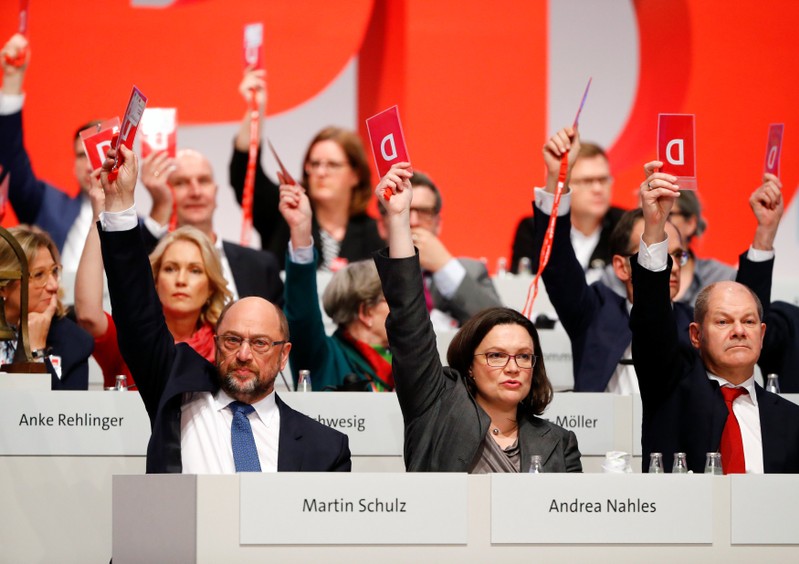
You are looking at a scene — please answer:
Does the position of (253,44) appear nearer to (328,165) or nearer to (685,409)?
(328,165)

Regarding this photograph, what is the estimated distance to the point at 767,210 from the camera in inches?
173

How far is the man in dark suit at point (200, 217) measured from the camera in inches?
201

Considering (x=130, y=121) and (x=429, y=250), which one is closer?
(x=130, y=121)

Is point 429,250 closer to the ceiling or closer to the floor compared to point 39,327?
closer to the ceiling

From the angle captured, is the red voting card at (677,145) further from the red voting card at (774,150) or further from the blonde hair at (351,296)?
the blonde hair at (351,296)

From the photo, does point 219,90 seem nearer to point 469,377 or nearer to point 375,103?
point 375,103

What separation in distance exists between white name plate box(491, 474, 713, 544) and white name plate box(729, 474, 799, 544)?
0.20 feet

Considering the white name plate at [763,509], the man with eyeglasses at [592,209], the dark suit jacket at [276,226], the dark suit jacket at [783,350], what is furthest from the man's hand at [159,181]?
the white name plate at [763,509]

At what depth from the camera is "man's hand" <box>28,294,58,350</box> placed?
4250 millimetres

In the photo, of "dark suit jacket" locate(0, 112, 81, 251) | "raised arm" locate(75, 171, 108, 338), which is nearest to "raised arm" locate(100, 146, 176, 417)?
"raised arm" locate(75, 171, 108, 338)

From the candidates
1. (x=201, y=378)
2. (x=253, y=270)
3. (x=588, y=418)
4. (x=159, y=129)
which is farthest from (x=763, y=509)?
(x=159, y=129)

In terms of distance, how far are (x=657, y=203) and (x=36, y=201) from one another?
3.37 m

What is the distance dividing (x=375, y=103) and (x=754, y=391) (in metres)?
4.54

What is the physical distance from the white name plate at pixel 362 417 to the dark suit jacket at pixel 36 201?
2.47 metres
